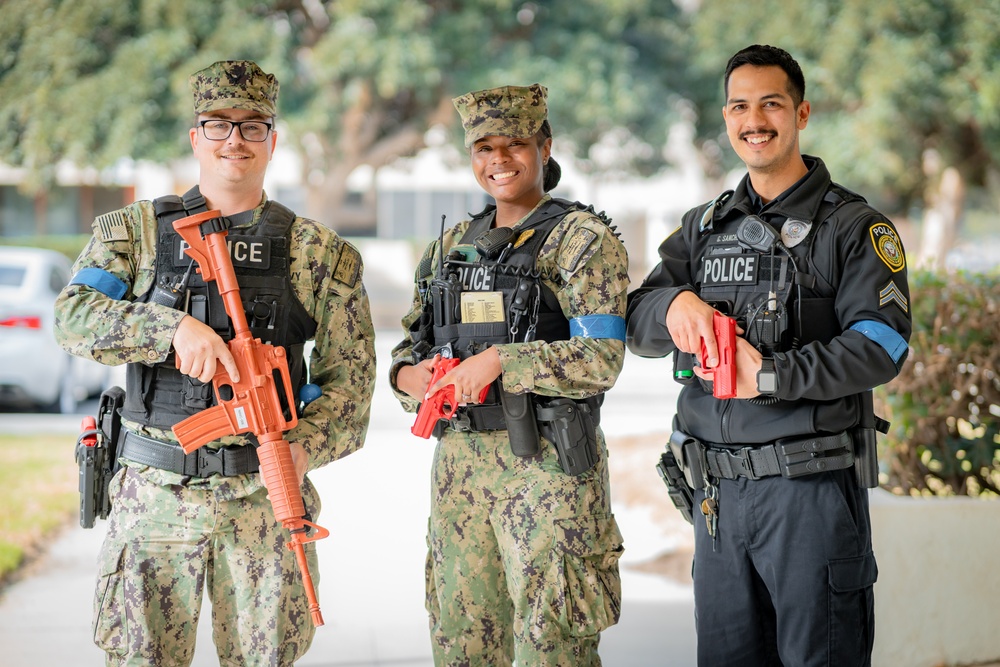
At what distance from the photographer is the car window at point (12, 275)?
7.46 metres

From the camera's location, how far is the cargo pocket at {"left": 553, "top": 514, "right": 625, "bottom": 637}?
255 centimetres

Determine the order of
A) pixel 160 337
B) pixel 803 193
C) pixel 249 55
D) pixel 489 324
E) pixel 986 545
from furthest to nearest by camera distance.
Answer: pixel 249 55 < pixel 986 545 < pixel 489 324 < pixel 803 193 < pixel 160 337

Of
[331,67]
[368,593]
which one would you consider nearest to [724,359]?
[368,593]

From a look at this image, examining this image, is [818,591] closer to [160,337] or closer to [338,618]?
[160,337]

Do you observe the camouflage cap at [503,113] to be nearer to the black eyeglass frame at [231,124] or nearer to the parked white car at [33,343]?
the black eyeglass frame at [231,124]

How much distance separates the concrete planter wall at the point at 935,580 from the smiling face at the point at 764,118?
5.42 feet

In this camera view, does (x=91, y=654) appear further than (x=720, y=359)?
Yes

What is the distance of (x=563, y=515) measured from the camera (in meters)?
2.58

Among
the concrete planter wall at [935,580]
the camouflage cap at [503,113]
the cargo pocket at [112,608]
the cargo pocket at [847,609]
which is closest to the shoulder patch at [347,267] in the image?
the camouflage cap at [503,113]

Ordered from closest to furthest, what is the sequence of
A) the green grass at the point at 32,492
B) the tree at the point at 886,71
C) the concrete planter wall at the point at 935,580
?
the concrete planter wall at the point at 935,580
the green grass at the point at 32,492
the tree at the point at 886,71

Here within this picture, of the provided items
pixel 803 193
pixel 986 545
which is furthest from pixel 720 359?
pixel 986 545

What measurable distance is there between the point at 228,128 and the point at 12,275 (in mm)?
5926

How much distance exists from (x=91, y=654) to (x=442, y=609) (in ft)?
6.73

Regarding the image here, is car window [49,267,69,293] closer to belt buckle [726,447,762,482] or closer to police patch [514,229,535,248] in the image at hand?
police patch [514,229,535,248]
